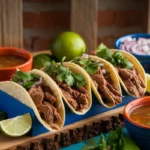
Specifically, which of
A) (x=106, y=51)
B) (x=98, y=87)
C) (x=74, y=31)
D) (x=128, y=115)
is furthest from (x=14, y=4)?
(x=128, y=115)

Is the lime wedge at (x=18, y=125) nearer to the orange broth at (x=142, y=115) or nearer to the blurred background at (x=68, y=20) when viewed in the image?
the orange broth at (x=142, y=115)

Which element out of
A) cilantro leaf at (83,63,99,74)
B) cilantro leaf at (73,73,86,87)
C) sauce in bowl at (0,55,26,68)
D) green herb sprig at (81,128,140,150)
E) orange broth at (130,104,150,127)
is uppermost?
cilantro leaf at (83,63,99,74)

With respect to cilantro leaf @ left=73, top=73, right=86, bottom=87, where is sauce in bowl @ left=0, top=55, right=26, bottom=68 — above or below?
below

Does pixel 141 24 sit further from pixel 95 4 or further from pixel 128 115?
pixel 128 115

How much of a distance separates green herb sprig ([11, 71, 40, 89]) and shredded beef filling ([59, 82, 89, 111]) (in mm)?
72

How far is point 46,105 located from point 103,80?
208 mm

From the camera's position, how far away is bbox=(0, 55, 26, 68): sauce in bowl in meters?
1.52

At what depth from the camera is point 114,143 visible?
111 cm

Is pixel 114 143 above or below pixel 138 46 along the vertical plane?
below

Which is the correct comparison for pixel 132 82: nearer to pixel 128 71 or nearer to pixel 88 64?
pixel 128 71

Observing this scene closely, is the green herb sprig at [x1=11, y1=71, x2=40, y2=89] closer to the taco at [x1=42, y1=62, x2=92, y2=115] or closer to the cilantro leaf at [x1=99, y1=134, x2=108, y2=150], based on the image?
the taco at [x1=42, y1=62, x2=92, y2=115]

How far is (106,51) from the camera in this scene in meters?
1.43

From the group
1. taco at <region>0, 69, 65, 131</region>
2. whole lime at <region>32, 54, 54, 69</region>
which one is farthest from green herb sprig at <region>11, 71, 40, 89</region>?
whole lime at <region>32, 54, 54, 69</region>

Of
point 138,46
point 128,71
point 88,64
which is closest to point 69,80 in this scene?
point 88,64
